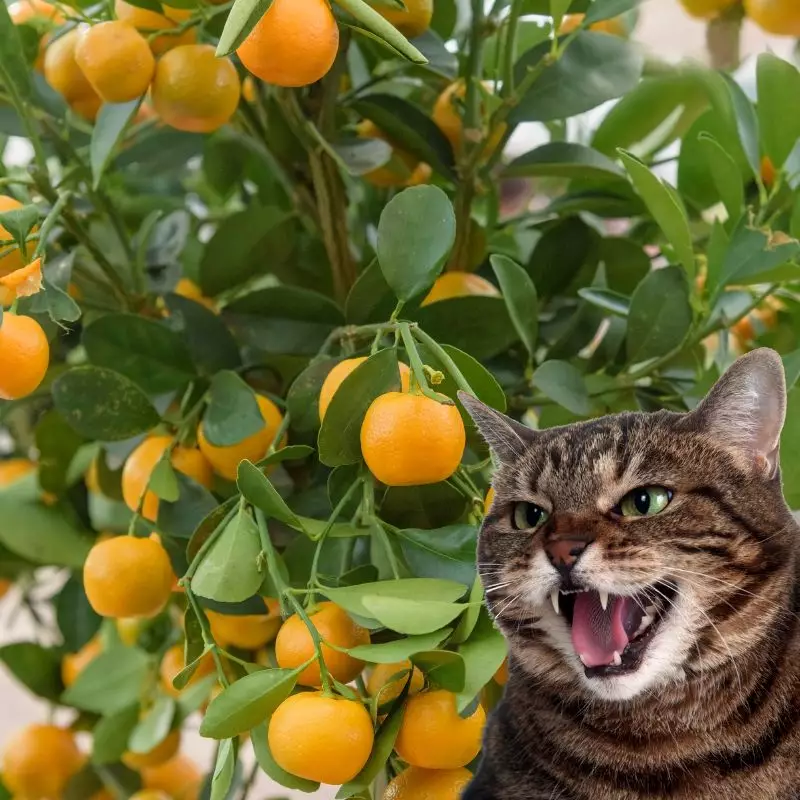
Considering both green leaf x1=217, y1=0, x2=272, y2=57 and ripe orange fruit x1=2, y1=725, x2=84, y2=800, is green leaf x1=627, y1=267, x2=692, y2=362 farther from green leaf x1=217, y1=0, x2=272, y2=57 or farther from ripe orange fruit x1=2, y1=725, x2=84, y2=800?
ripe orange fruit x1=2, y1=725, x2=84, y2=800

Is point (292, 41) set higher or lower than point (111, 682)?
higher

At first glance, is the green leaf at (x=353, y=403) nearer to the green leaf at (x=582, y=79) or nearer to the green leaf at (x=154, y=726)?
the green leaf at (x=582, y=79)

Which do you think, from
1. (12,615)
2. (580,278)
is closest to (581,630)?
(580,278)

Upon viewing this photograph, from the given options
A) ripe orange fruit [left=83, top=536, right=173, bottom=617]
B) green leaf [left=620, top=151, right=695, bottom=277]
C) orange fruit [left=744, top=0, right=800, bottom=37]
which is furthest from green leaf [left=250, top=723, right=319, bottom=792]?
orange fruit [left=744, top=0, right=800, bottom=37]

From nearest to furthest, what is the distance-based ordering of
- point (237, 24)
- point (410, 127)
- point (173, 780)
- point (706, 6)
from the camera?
point (237, 24) < point (410, 127) < point (706, 6) < point (173, 780)

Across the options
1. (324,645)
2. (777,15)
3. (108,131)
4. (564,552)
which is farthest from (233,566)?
(777,15)

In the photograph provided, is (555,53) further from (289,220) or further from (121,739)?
(121,739)

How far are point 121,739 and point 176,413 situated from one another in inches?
10.4

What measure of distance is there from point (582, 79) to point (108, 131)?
276 mm

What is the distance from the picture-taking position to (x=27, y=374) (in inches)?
17.8

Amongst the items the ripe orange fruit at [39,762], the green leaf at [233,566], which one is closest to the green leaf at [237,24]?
the green leaf at [233,566]

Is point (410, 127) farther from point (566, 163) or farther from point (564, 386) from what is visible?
point (564, 386)

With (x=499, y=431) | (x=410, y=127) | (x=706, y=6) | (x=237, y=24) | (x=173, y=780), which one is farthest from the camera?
(x=173, y=780)

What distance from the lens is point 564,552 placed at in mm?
460
